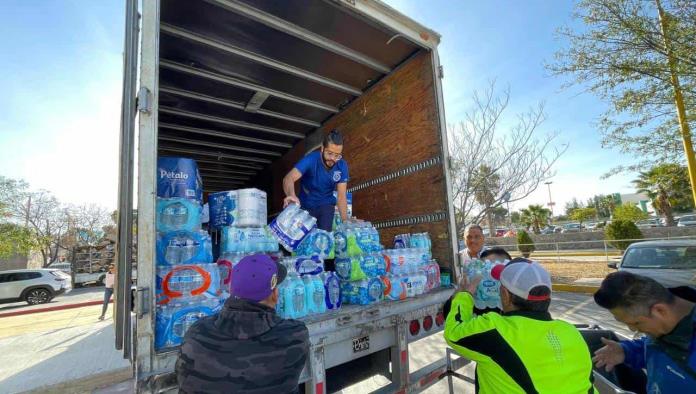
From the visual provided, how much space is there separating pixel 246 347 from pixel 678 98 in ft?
30.8

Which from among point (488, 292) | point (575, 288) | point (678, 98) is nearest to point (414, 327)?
point (488, 292)

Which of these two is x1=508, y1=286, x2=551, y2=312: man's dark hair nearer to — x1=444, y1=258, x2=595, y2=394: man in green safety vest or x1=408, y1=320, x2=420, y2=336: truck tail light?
x1=444, y1=258, x2=595, y2=394: man in green safety vest

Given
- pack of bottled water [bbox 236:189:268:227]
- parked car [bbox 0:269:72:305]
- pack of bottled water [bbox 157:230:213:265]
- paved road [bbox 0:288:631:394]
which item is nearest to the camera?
pack of bottled water [bbox 157:230:213:265]


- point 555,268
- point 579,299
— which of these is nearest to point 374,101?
point 579,299

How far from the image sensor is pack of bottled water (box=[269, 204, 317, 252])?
2600 mm

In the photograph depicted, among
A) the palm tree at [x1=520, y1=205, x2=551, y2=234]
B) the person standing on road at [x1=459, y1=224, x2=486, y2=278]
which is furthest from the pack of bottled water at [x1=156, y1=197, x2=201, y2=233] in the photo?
the palm tree at [x1=520, y1=205, x2=551, y2=234]

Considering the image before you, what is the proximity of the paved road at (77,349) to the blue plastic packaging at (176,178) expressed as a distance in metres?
2.90

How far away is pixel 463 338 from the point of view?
1.75 meters

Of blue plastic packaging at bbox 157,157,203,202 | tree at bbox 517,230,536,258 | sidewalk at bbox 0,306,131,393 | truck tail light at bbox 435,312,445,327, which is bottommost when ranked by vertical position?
sidewalk at bbox 0,306,131,393

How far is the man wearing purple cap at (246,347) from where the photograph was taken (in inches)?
52.9

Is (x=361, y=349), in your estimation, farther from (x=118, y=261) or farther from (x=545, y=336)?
(x=118, y=261)

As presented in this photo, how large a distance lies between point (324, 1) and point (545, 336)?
285 centimetres

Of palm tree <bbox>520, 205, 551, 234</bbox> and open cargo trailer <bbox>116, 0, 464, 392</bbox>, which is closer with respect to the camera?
open cargo trailer <bbox>116, 0, 464, 392</bbox>

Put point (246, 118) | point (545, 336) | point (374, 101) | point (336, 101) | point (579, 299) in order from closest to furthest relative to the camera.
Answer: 1. point (545, 336)
2. point (374, 101)
3. point (336, 101)
4. point (246, 118)
5. point (579, 299)
